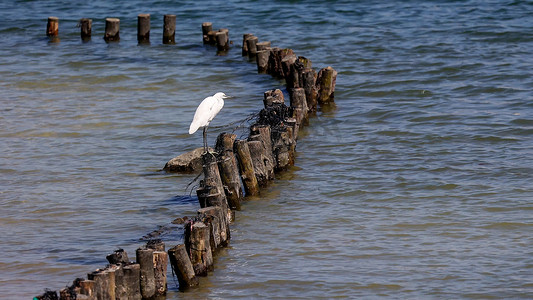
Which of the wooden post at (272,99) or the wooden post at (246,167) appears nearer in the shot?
the wooden post at (246,167)

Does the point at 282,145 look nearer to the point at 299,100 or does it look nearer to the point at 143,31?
the point at 299,100

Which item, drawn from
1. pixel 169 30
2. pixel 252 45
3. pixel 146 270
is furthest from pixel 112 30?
pixel 146 270

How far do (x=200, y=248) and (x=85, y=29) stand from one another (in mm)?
17559

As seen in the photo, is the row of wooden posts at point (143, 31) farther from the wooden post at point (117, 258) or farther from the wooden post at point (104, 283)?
the wooden post at point (104, 283)

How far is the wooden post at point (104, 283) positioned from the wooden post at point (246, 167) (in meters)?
3.84

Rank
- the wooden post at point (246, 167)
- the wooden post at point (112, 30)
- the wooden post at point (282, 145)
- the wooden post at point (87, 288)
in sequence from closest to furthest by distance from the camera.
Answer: the wooden post at point (87, 288), the wooden post at point (246, 167), the wooden post at point (282, 145), the wooden post at point (112, 30)

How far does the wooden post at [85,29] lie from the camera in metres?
24.5

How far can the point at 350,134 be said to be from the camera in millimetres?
14586

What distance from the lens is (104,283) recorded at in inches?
271

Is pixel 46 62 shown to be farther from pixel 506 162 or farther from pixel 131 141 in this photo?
pixel 506 162

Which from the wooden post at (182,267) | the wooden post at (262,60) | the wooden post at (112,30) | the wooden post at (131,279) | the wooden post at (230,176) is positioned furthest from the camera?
the wooden post at (112,30)

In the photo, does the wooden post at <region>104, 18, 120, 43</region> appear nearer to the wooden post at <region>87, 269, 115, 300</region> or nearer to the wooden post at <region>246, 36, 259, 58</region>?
the wooden post at <region>246, 36, 259, 58</region>

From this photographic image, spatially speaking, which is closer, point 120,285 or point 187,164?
point 120,285

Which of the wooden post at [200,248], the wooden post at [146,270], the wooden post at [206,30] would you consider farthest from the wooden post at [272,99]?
the wooden post at [206,30]
